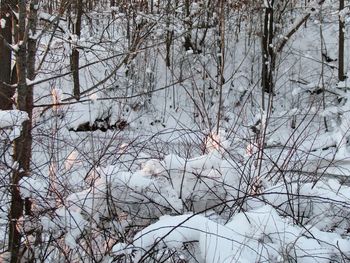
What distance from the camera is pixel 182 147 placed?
4.59 meters

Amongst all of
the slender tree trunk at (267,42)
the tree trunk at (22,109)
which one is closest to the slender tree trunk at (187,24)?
the slender tree trunk at (267,42)

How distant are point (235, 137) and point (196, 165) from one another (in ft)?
4.89

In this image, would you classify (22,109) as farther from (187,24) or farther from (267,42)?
(187,24)

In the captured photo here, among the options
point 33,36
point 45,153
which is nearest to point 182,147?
point 45,153

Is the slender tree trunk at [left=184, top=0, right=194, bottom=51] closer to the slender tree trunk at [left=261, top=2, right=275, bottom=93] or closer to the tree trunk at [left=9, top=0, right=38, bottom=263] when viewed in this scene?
the slender tree trunk at [left=261, top=2, right=275, bottom=93]

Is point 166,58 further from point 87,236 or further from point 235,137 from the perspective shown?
point 87,236

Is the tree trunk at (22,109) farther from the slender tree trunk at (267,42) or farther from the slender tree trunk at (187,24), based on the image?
the slender tree trunk at (187,24)

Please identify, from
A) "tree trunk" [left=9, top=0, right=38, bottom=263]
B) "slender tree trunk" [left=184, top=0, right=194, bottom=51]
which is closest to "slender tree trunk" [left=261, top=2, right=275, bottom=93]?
"slender tree trunk" [left=184, top=0, right=194, bottom=51]

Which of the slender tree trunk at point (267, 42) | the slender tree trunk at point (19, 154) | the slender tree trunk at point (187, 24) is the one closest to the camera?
the slender tree trunk at point (19, 154)

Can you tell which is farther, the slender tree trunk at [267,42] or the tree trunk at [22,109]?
the slender tree trunk at [267,42]

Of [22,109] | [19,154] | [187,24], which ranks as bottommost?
[19,154]

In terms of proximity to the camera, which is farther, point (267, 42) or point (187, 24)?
point (187, 24)

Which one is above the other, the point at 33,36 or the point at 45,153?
the point at 33,36

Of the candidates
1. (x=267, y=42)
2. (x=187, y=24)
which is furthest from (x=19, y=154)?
(x=187, y=24)
